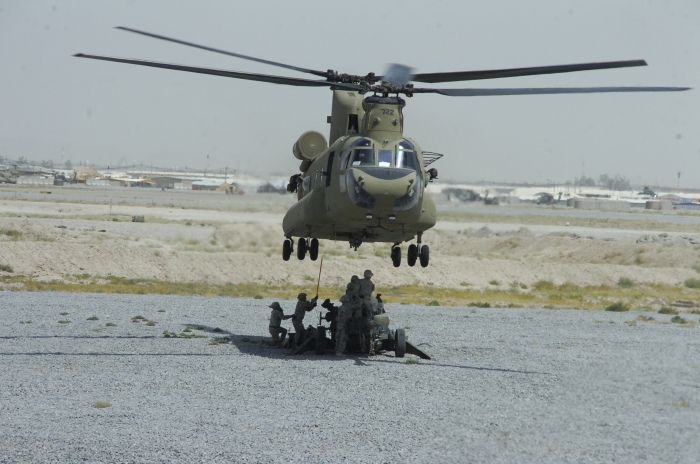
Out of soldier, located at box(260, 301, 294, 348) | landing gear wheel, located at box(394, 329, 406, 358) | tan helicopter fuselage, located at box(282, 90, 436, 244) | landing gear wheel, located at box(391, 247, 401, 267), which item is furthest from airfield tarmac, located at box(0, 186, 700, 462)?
tan helicopter fuselage, located at box(282, 90, 436, 244)

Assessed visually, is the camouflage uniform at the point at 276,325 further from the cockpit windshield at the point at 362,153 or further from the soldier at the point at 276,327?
the cockpit windshield at the point at 362,153

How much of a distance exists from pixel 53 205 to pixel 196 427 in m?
62.3

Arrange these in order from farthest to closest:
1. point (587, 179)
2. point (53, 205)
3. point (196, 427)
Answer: point (587, 179) < point (53, 205) < point (196, 427)

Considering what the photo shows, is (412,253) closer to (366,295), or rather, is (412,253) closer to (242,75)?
(366,295)

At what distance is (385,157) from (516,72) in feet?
9.69

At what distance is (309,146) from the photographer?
61.3ft

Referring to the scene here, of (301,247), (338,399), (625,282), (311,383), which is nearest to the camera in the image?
(338,399)

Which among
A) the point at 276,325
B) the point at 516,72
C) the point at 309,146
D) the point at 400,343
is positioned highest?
the point at 516,72

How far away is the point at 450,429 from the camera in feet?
37.7

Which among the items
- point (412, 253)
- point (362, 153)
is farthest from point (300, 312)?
point (362, 153)

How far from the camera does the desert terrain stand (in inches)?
1391

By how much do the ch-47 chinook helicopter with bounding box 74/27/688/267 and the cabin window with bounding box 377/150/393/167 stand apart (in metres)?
0.02

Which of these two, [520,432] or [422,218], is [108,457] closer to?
[520,432]

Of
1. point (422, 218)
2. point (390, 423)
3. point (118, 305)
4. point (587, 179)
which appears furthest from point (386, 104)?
point (587, 179)
